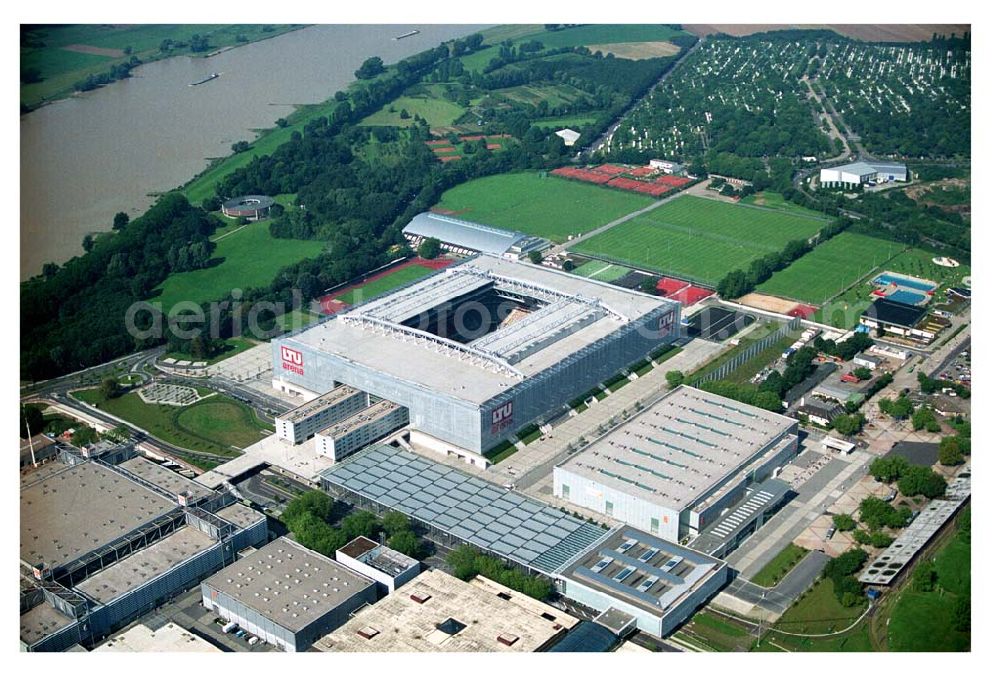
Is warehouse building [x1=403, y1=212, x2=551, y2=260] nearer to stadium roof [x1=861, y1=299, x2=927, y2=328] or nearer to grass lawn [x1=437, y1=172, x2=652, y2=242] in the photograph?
grass lawn [x1=437, y1=172, x2=652, y2=242]

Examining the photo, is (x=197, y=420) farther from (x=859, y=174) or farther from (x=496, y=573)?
(x=859, y=174)

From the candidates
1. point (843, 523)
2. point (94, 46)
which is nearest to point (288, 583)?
point (843, 523)

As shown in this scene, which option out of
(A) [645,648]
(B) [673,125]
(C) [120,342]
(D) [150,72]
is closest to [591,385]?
(A) [645,648]

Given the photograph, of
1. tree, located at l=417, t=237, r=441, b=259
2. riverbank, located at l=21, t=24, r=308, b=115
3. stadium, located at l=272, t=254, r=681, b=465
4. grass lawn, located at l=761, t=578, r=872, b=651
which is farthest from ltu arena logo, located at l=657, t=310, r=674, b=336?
riverbank, located at l=21, t=24, r=308, b=115

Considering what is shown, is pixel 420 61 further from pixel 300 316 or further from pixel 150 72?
pixel 300 316

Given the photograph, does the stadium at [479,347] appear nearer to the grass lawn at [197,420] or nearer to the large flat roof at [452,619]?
the grass lawn at [197,420]

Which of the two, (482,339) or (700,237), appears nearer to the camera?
(482,339)
